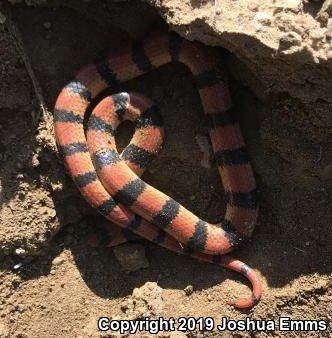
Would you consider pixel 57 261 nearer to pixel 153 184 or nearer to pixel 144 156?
pixel 153 184

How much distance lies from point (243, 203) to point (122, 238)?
136 centimetres

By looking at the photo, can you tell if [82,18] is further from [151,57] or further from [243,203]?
[243,203]

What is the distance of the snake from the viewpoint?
5016mm

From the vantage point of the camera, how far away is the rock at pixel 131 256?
5.33 metres

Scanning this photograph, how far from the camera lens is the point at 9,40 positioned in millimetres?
4715

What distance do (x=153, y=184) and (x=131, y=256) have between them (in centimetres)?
82

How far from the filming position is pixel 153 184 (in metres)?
5.45

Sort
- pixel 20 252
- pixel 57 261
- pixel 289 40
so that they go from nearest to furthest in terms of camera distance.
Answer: pixel 289 40, pixel 20 252, pixel 57 261

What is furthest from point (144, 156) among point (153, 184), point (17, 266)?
point (17, 266)

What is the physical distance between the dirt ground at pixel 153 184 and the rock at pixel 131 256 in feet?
0.08

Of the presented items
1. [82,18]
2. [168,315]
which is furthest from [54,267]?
[82,18]

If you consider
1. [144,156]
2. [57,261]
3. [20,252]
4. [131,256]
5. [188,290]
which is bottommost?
[188,290]

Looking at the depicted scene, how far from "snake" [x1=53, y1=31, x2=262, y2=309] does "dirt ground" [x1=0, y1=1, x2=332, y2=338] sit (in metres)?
0.15

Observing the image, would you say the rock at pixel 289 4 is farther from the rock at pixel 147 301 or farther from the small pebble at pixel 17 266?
the small pebble at pixel 17 266
